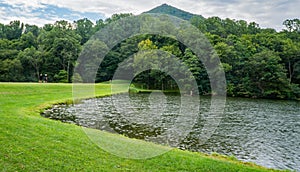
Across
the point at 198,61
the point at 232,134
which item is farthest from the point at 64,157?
the point at 198,61

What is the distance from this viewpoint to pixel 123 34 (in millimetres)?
78750

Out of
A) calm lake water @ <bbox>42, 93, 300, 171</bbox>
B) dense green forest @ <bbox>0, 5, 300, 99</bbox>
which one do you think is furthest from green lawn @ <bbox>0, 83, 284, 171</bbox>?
dense green forest @ <bbox>0, 5, 300, 99</bbox>

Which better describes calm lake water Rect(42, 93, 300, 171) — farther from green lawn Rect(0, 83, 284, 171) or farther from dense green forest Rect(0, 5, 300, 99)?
dense green forest Rect(0, 5, 300, 99)

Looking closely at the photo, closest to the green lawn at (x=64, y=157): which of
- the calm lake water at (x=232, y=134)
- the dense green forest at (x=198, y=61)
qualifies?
the calm lake water at (x=232, y=134)

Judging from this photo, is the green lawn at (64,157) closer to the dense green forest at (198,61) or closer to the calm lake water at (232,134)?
the calm lake water at (232,134)

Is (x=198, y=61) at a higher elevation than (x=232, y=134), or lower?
higher

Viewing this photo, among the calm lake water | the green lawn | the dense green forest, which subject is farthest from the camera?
the dense green forest

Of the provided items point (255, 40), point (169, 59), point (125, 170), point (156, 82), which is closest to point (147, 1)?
point (169, 59)

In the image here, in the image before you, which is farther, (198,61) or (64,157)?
(198,61)

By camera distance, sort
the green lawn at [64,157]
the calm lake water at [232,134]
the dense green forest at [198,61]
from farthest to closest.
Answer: the dense green forest at [198,61] < the calm lake water at [232,134] < the green lawn at [64,157]

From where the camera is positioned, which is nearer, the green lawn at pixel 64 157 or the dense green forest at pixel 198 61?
the green lawn at pixel 64 157

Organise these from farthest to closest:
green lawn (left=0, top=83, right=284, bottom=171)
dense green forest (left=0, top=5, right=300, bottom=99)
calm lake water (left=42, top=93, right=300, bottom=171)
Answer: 1. dense green forest (left=0, top=5, right=300, bottom=99)
2. calm lake water (left=42, top=93, right=300, bottom=171)
3. green lawn (left=0, top=83, right=284, bottom=171)

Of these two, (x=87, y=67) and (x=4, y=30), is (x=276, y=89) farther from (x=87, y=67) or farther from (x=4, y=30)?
(x=4, y=30)

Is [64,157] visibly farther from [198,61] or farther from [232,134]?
[198,61]
